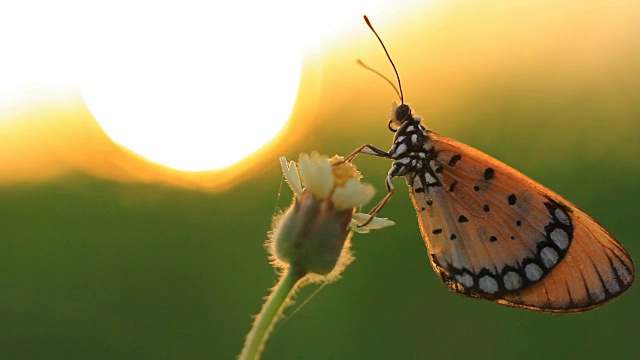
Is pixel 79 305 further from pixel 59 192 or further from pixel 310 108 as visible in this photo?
pixel 310 108

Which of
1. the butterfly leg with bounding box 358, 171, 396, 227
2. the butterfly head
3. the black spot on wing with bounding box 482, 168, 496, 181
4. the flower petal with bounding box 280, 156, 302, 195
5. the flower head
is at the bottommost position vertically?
the flower head

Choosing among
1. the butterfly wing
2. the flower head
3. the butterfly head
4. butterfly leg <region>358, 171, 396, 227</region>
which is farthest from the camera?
the butterfly head

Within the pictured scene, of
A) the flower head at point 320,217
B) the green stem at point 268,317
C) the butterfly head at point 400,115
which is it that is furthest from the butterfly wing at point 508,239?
the green stem at point 268,317

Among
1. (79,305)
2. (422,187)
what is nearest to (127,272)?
(79,305)

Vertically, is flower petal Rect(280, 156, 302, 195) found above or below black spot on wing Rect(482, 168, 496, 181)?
below

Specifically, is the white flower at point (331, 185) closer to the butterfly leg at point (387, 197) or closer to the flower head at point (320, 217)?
the flower head at point (320, 217)

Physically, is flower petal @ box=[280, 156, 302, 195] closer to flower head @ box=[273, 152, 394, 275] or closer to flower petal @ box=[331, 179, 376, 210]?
flower head @ box=[273, 152, 394, 275]

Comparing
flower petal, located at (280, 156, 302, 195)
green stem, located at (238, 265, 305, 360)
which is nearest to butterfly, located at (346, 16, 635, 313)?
flower petal, located at (280, 156, 302, 195)
